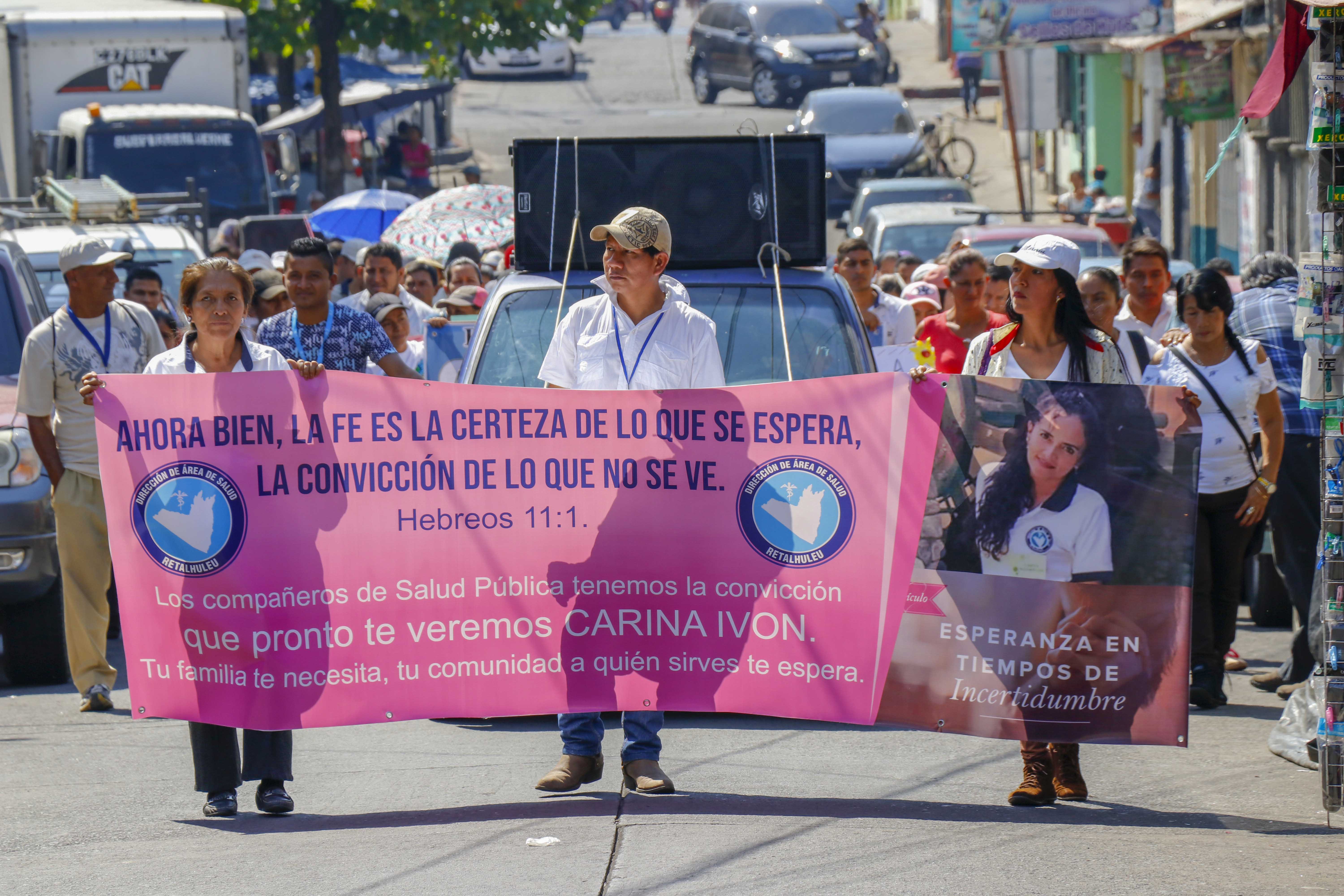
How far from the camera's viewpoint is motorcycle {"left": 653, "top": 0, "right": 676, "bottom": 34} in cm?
5462

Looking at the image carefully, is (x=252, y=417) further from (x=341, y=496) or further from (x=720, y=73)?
(x=720, y=73)

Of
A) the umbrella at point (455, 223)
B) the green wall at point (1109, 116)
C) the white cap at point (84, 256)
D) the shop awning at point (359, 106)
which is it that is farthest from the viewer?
the green wall at point (1109, 116)

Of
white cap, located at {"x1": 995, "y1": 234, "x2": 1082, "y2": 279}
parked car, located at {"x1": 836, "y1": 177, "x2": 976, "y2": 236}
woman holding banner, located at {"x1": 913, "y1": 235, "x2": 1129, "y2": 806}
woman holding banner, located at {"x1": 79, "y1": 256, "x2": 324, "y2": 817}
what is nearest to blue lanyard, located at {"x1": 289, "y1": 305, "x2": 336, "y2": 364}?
woman holding banner, located at {"x1": 79, "y1": 256, "x2": 324, "y2": 817}

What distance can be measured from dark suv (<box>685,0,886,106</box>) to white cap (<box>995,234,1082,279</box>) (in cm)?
3159

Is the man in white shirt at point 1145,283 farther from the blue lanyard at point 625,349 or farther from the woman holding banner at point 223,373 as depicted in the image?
the woman holding banner at point 223,373

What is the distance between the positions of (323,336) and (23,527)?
2.08 meters

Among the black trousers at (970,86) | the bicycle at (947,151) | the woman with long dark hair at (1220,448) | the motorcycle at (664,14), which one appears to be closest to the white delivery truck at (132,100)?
the bicycle at (947,151)

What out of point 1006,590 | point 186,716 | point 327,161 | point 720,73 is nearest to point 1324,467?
point 1006,590

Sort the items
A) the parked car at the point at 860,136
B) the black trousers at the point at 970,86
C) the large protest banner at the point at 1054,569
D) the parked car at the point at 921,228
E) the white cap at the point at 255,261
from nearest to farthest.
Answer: the large protest banner at the point at 1054,569, the white cap at the point at 255,261, the parked car at the point at 921,228, the parked car at the point at 860,136, the black trousers at the point at 970,86

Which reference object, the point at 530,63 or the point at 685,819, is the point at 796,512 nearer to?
the point at 685,819

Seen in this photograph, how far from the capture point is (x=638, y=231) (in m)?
5.93

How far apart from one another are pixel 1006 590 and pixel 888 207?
47.9 feet

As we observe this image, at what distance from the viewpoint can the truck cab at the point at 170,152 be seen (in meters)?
19.0

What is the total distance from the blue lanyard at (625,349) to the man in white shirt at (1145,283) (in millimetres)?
3692
